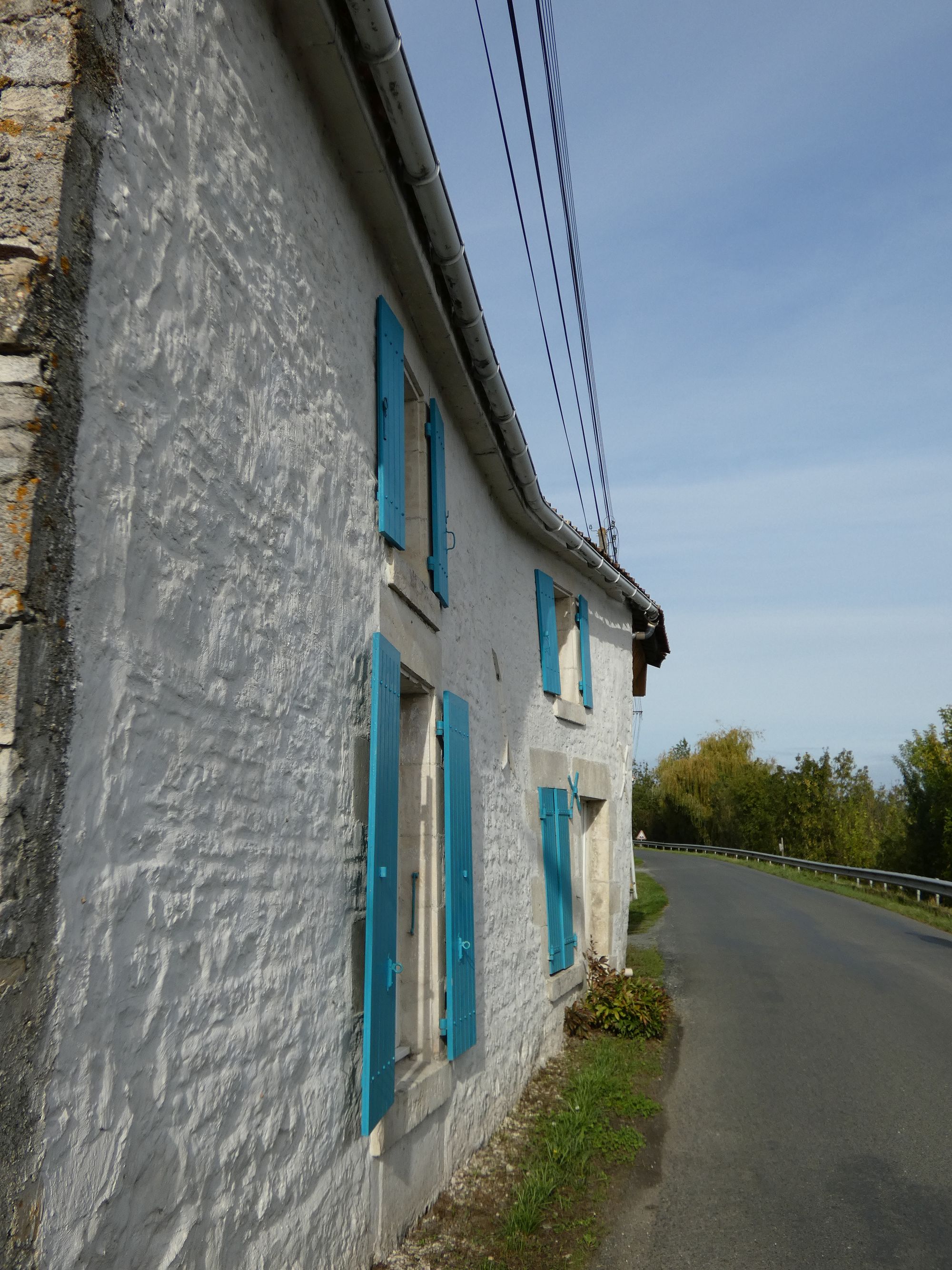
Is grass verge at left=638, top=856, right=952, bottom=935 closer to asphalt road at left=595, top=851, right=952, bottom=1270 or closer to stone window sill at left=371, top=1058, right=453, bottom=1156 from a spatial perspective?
asphalt road at left=595, top=851, right=952, bottom=1270

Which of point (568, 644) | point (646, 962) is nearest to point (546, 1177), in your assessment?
point (568, 644)

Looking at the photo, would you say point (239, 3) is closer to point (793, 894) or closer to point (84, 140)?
point (84, 140)

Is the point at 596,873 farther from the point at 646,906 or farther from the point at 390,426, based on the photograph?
the point at 646,906

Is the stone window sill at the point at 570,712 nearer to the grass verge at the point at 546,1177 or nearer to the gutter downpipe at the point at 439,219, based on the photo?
the gutter downpipe at the point at 439,219

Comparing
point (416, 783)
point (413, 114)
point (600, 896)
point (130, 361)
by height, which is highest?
Result: point (413, 114)

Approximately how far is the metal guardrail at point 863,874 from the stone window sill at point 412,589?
1348 centimetres

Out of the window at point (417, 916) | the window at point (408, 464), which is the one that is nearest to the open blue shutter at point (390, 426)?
the window at point (408, 464)

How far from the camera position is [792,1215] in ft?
14.4

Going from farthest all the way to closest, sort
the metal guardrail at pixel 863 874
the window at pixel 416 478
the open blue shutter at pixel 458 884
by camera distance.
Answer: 1. the metal guardrail at pixel 863 874
2. the window at pixel 416 478
3. the open blue shutter at pixel 458 884

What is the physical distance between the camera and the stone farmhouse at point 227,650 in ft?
6.37

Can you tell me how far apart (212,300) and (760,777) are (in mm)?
41299

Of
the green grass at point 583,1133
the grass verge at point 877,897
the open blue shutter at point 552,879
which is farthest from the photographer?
the grass verge at point 877,897

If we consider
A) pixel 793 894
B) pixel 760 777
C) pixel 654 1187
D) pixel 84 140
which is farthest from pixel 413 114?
pixel 760 777

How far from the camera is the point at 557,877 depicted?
762cm
